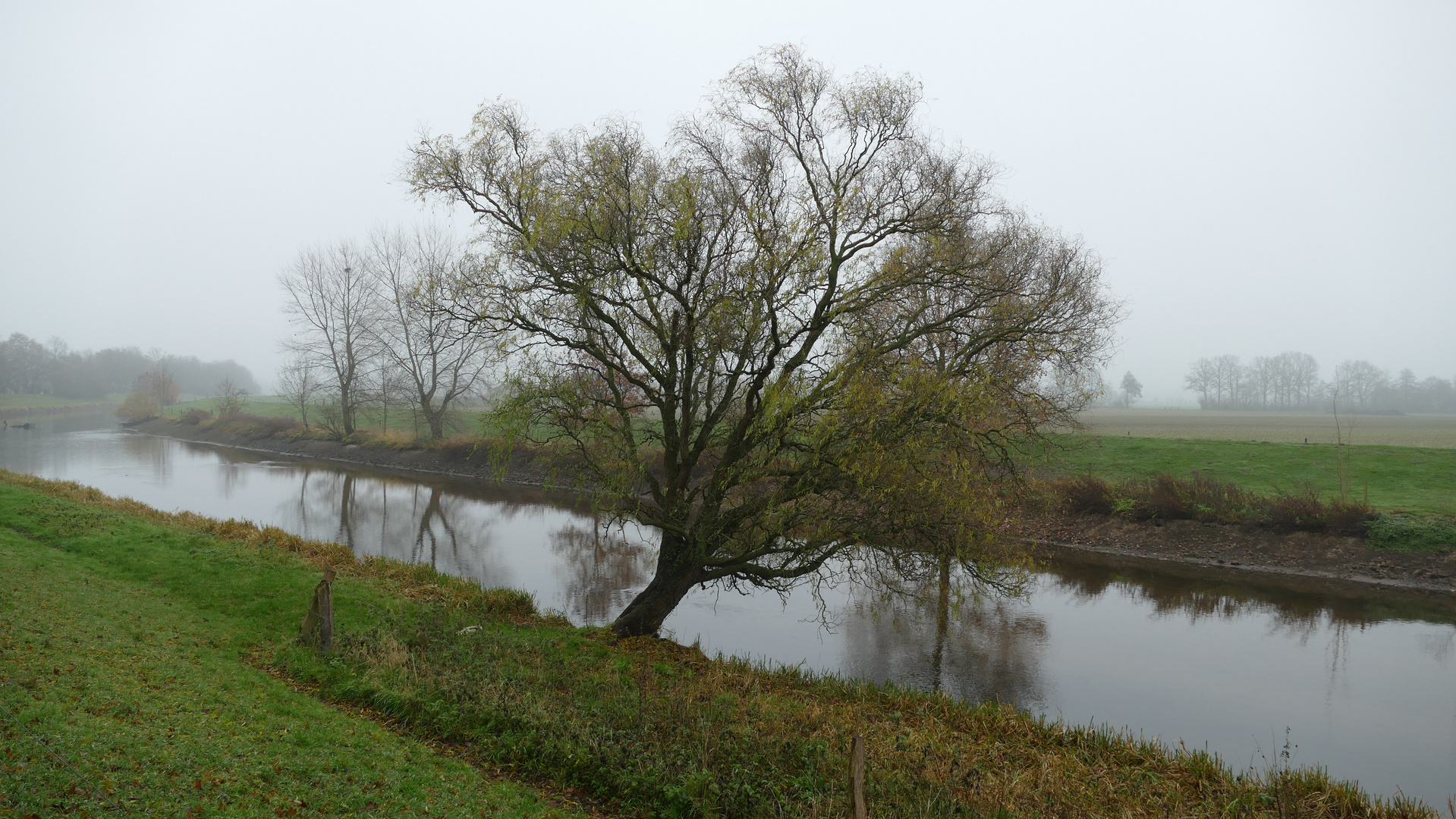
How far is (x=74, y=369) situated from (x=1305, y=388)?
16988cm

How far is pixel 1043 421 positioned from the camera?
15.0 meters

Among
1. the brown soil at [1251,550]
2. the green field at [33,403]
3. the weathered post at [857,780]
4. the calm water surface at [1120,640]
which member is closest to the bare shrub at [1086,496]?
the brown soil at [1251,550]

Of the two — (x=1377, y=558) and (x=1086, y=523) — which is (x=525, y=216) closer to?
(x=1086, y=523)

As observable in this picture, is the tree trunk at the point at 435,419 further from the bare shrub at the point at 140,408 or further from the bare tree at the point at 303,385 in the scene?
the bare shrub at the point at 140,408

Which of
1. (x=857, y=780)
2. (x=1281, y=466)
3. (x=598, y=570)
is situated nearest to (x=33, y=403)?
(x=598, y=570)

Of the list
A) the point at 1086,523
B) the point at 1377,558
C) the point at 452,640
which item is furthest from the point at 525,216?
the point at 1377,558

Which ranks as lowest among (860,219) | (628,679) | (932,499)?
(628,679)

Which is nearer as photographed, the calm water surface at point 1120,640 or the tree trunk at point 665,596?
the calm water surface at point 1120,640

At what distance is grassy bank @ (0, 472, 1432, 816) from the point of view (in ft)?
19.9

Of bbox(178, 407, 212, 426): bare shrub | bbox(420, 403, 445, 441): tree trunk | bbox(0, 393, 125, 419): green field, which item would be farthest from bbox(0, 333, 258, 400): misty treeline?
bbox(420, 403, 445, 441): tree trunk

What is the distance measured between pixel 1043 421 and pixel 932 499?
5.60 metres

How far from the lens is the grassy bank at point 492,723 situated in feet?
19.9

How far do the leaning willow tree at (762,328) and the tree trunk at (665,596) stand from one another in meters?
0.04

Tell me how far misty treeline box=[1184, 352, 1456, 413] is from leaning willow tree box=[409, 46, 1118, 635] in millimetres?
76556
